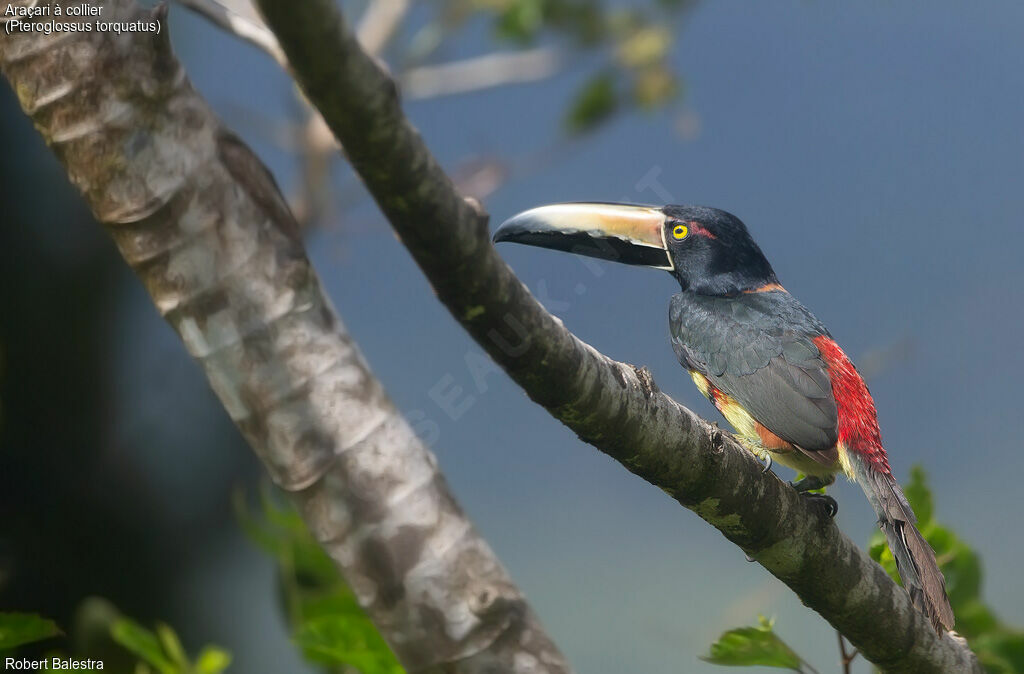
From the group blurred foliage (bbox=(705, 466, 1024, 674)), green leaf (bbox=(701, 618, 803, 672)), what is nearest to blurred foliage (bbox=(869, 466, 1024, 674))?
blurred foliage (bbox=(705, 466, 1024, 674))

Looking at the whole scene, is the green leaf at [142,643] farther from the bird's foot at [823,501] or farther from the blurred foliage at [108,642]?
the bird's foot at [823,501]

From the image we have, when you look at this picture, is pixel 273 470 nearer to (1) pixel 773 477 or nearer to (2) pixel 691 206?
(1) pixel 773 477

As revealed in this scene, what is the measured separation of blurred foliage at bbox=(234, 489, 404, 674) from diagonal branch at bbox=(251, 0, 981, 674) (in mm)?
587

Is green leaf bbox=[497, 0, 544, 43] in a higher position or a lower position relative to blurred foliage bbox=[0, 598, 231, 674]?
higher

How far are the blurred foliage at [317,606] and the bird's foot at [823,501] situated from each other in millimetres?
991

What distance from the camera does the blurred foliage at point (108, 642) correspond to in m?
1.82

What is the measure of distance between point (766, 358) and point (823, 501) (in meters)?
0.50

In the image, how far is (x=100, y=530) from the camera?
3916 mm

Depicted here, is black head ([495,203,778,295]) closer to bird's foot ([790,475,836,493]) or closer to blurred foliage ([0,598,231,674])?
bird's foot ([790,475,836,493])

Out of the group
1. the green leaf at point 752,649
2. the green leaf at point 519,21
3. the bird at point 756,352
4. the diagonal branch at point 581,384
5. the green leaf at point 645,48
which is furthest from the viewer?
the green leaf at point 645,48

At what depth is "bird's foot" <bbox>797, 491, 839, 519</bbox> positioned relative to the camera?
7.46 ft

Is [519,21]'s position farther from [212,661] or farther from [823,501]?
[212,661]

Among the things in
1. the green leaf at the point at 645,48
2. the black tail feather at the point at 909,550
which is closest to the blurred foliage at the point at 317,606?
the black tail feather at the point at 909,550

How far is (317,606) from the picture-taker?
7.44 ft
